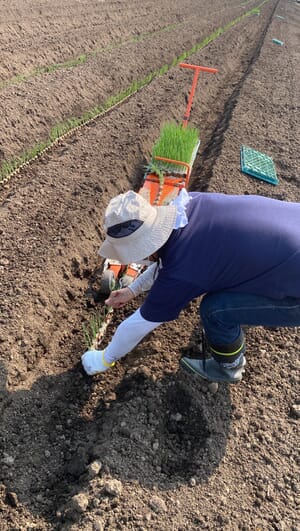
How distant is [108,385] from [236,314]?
3.13ft

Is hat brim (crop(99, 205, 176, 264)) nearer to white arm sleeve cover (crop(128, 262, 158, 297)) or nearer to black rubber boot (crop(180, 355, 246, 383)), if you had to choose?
white arm sleeve cover (crop(128, 262, 158, 297))

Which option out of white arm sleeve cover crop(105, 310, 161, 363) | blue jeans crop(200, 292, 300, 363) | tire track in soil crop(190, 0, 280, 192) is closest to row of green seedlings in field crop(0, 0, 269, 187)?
tire track in soil crop(190, 0, 280, 192)

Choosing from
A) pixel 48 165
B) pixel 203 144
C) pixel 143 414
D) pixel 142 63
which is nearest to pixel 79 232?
pixel 48 165

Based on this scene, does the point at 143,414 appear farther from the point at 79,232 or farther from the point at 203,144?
the point at 203,144

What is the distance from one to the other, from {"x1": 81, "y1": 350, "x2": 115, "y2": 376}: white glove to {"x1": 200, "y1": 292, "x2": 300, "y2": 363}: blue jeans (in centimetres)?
61

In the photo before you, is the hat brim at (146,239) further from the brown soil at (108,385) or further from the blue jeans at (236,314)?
the brown soil at (108,385)

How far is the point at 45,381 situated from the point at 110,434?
23.2 inches

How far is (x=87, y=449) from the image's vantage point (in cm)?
224

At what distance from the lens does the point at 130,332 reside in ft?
7.04

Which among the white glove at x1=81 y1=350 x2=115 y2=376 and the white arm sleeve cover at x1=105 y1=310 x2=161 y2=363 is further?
the white glove at x1=81 y1=350 x2=115 y2=376

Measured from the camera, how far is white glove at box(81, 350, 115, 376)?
2424 millimetres

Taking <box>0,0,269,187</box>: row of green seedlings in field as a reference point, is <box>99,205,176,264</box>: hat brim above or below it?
above

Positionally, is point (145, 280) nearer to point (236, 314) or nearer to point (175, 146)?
point (236, 314)

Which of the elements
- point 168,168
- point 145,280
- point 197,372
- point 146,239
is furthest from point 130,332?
point 168,168
